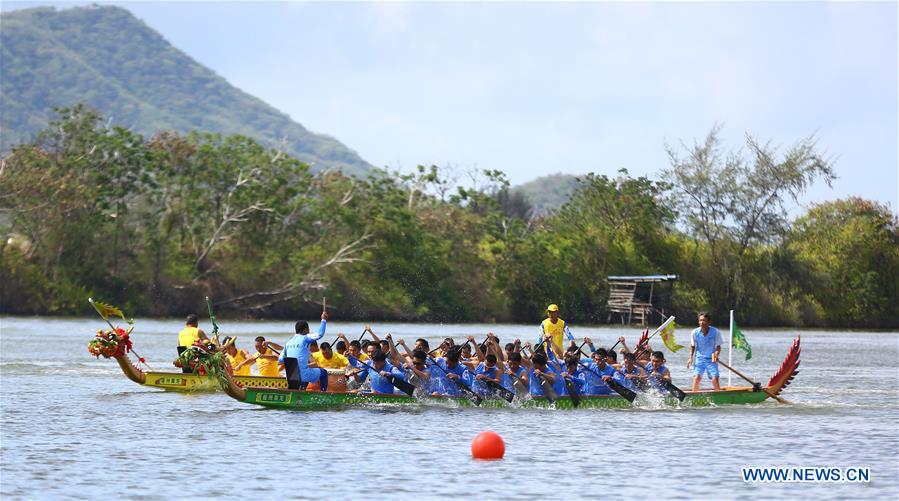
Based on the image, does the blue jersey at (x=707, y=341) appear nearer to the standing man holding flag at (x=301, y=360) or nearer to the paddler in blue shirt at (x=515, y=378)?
the paddler in blue shirt at (x=515, y=378)

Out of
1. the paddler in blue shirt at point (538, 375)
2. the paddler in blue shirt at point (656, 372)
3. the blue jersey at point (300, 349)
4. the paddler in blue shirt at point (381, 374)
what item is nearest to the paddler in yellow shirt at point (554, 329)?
the paddler in blue shirt at point (538, 375)

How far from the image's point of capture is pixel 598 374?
80.2 feet

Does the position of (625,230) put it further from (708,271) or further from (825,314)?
(825,314)

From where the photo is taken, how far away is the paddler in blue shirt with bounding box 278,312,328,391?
2239 centimetres

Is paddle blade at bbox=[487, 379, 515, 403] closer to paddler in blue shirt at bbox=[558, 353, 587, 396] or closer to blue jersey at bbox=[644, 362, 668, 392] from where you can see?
paddler in blue shirt at bbox=[558, 353, 587, 396]

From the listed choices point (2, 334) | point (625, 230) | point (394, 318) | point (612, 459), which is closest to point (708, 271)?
point (625, 230)

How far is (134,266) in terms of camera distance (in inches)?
2670

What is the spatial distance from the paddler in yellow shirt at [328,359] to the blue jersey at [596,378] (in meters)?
4.48

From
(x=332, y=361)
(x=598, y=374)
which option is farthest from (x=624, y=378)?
(x=332, y=361)

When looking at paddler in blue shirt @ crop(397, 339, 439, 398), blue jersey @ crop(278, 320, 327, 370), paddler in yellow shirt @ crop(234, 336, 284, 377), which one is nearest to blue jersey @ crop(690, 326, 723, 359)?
paddler in blue shirt @ crop(397, 339, 439, 398)

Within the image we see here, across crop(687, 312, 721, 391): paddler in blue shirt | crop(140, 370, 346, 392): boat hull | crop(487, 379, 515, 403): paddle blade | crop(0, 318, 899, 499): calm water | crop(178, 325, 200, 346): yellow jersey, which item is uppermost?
crop(687, 312, 721, 391): paddler in blue shirt

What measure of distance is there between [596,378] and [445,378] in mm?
2803

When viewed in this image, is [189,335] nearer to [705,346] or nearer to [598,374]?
[598,374]

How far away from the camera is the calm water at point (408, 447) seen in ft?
53.0
